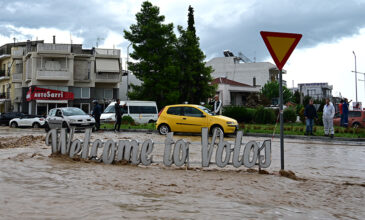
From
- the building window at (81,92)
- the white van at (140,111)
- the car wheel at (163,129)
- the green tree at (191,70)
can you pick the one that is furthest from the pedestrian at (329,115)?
the building window at (81,92)

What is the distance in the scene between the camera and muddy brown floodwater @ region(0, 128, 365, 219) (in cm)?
434

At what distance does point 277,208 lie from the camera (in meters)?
4.70

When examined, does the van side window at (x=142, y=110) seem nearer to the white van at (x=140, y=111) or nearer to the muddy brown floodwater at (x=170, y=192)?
the white van at (x=140, y=111)

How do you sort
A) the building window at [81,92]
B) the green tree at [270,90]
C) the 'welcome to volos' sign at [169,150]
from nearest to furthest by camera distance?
1. the 'welcome to volos' sign at [169,150]
2. the building window at [81,92]
3. the green tree at [270,90]

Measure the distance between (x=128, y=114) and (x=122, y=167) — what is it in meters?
21.4

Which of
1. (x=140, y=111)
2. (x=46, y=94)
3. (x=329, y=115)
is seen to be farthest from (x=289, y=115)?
(x=46, y=94)

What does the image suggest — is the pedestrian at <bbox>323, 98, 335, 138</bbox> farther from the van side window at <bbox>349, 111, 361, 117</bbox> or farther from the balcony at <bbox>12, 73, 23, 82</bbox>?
the balcony at <bbox>12, 73, 23, 82</bbox>

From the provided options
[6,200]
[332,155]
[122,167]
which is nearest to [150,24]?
[332,155]

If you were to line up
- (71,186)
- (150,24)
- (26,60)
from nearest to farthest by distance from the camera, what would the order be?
(71,186) → (150,24) → (26,60)

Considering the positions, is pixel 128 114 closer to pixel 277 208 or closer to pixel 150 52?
pixel 150 52

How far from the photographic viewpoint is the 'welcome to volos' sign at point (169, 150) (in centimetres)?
754

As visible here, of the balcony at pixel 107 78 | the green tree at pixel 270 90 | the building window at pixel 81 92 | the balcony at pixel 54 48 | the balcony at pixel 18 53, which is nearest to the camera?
the balcony at pixel 54 48

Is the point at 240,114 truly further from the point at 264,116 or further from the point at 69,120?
the point at 69,120

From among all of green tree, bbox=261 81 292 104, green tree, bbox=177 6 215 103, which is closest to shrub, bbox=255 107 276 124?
green tree, bbox=177 6 215 103
